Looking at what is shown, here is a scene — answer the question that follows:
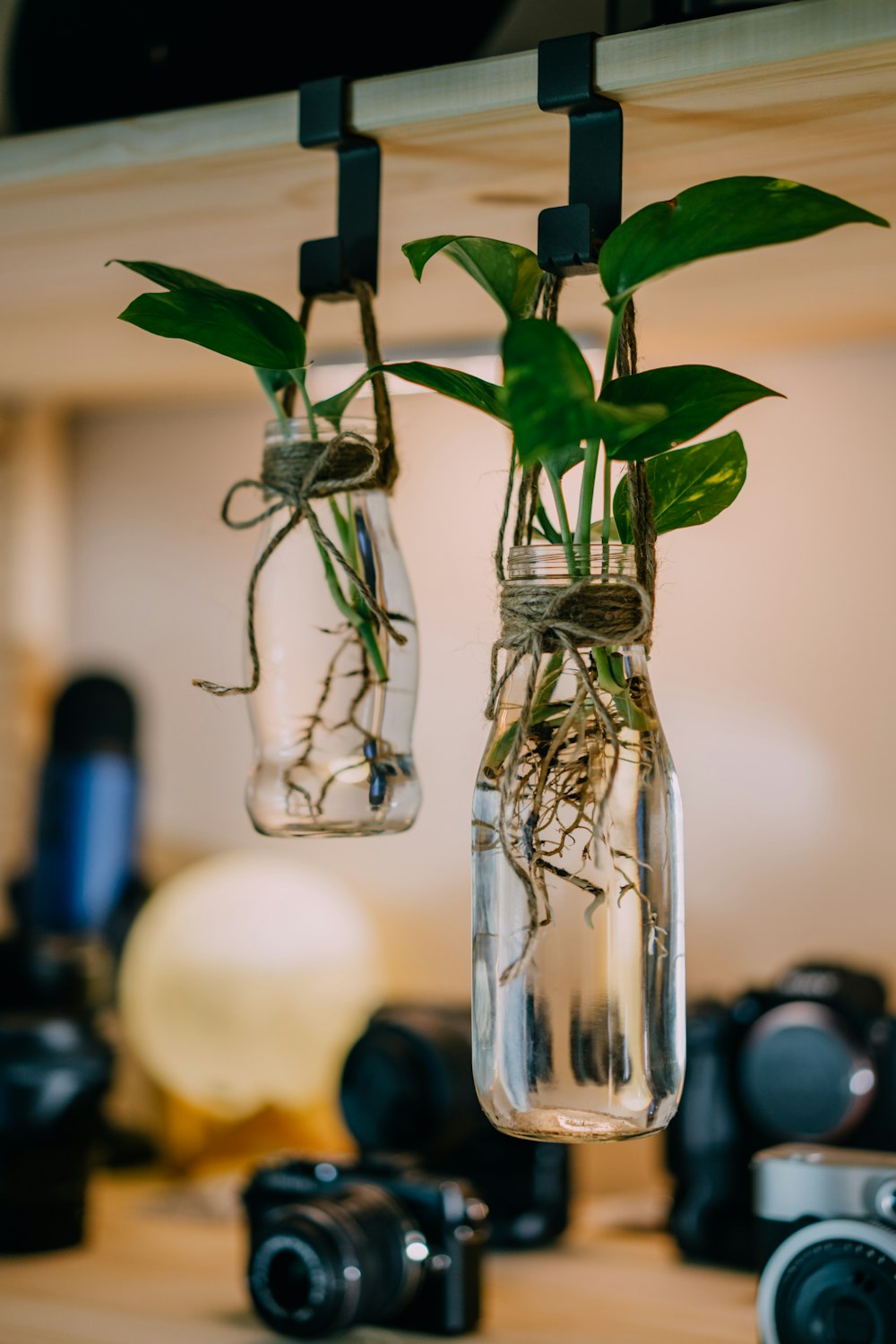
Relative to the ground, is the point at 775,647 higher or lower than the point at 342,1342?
higher

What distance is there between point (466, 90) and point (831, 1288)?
58cm

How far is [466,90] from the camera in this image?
660 millimetres

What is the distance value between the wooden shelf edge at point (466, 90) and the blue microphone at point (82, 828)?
2.03 feet

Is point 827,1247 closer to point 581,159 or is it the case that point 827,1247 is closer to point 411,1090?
point 411,1090

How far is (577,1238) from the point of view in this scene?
103 cm

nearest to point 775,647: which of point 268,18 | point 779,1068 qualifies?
point 779,1068

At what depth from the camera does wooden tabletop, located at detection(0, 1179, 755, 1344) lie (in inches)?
32.8

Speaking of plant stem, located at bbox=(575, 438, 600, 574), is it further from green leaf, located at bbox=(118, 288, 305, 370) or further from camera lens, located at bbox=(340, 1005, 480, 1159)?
camera lens, located at bbox=(340, 1005, 480, 1159)

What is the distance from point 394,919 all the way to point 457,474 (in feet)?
1.23

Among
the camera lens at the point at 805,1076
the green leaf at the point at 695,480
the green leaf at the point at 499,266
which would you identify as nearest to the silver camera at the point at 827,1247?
the camera lens at the point at 805,1076

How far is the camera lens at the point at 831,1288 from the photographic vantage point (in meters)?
0.72

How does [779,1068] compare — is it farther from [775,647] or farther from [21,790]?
[21,790]

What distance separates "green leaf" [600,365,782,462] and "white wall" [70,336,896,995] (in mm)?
533

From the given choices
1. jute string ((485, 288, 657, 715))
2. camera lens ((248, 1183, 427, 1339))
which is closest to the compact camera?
camera lens ((248, 1183, 427, 1339))
